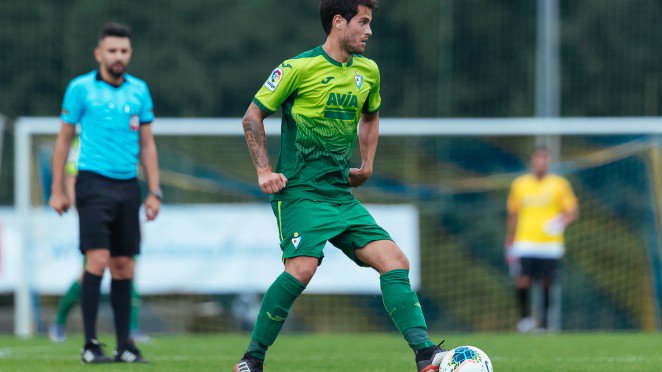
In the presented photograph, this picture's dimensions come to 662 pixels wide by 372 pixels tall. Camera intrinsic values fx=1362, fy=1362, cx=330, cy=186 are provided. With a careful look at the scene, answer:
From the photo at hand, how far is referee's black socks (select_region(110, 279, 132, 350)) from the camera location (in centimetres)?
790

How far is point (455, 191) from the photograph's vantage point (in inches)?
629

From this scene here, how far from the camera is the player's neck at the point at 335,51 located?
6355 millimetres

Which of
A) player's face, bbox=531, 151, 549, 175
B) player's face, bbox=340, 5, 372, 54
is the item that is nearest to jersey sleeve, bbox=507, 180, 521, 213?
player's face, bbox=531, 151, 549, 175

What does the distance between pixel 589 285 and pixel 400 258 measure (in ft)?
33.3

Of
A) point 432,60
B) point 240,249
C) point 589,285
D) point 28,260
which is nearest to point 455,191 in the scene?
point 589,285

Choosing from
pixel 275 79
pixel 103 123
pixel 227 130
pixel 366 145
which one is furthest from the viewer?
pixel 227 130

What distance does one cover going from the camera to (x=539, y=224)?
1423cm

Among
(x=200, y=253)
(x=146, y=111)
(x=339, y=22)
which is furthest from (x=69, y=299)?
(x=339, y=22)

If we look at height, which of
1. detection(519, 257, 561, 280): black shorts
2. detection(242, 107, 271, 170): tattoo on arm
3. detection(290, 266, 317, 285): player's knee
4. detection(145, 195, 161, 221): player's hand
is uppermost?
detection(242, 107, 271, 170): tattoo on arm

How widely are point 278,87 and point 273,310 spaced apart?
1.02m

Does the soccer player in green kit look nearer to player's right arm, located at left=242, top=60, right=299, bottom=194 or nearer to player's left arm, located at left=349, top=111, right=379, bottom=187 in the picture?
player's right arm, located at left=242, top=60, right=299, bottom=194

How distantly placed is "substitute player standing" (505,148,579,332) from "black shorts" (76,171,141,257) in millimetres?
6925

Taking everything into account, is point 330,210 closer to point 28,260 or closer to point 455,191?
point 28,260

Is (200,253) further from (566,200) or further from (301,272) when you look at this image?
(301,272)
